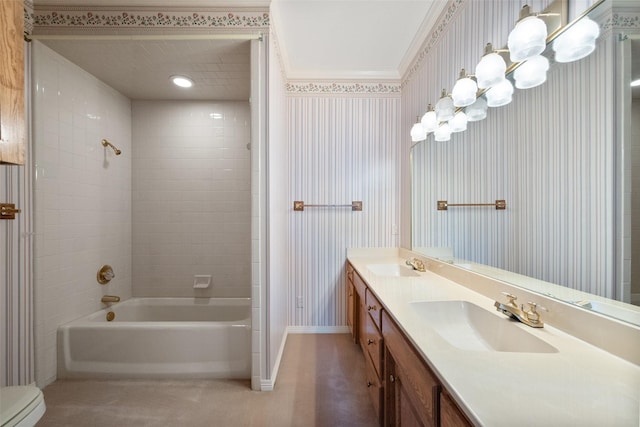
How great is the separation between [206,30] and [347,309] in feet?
8.17

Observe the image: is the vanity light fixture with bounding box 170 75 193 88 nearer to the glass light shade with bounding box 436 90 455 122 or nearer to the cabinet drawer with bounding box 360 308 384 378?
the glass light shade with bounding box 436 90 455 122

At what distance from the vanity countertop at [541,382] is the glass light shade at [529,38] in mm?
984

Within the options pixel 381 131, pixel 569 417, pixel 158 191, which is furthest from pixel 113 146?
pixel 569 417

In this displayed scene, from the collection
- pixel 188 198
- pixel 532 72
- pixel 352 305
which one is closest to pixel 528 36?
pixel 532 72

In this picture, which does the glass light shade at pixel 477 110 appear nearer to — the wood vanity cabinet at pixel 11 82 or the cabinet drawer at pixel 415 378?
the cabinet drawer at pixel 415 378

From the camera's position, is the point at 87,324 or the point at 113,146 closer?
the point at 87,324

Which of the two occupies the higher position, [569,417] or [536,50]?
[536,50]

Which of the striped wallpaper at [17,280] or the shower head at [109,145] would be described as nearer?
the striped wallpaper at [17,280]

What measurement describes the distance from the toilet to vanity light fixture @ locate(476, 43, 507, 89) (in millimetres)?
2322

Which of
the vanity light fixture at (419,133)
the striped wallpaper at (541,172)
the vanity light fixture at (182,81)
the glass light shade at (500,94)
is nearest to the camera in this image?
the striped wallpaper at (541,172)

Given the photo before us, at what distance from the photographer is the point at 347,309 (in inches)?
99.7

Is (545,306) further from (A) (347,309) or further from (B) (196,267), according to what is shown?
(B) (196,267)

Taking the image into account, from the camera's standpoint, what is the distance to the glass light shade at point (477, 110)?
1.37 meters

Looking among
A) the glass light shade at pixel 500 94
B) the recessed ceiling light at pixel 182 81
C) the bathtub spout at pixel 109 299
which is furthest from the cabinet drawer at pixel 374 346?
the recessed ceiling light at pixel 182 81
